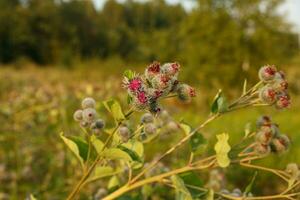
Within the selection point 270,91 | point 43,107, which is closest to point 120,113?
point 270,91

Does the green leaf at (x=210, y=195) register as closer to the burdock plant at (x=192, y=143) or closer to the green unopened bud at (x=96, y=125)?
the burdock plant at (x=192, y=143)

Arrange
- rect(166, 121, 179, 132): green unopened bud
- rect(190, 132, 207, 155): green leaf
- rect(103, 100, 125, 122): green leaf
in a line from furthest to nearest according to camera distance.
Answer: rect(166, 121, 179, 132): green unopened bud, rect(190, 132, 207, 155): green leaf, rect(103, 100, 125, 122): green leaf

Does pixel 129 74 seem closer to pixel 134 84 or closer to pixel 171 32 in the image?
pixel 134 84

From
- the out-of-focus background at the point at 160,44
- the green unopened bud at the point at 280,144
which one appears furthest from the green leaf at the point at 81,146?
the out-of-focus background at the point at 160,44

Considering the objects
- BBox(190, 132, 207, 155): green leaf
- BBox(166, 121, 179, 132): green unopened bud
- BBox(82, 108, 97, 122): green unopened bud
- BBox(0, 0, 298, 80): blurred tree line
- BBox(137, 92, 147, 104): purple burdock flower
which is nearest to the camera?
BBox(137, 92, 147, 104): purple burdock flower

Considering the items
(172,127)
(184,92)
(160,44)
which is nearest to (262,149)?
(184,92)

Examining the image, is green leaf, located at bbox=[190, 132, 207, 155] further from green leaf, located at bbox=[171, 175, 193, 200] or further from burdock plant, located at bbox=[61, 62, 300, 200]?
green leaf, located at bbox=[171, 175, 193, 200]

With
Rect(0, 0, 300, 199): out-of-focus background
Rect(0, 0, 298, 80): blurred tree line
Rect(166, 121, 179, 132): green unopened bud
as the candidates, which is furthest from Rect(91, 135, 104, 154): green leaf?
Rect(0, 0, 298, 80): blurred tree line
